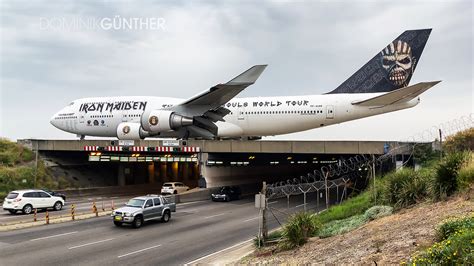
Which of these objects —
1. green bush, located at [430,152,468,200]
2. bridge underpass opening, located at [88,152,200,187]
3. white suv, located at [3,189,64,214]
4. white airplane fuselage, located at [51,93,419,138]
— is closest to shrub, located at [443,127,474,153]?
white airplane fuselage, located at [51,93,419,138]

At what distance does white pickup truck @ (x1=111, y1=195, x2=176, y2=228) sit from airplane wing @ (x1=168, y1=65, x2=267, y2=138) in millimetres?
10614

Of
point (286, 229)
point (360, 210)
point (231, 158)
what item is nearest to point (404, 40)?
point (231, 158)

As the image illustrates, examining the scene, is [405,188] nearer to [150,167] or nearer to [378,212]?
[378,212]

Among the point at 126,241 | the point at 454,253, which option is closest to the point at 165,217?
the point at 126,241

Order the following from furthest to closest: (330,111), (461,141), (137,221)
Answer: (330,111) < (461,141) < (137,221)

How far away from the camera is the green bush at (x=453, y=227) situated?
8412 millimetres

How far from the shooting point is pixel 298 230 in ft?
45.0

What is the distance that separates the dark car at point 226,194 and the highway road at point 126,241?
8.54m

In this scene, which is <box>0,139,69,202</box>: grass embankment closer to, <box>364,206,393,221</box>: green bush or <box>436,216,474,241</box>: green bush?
<box>364,206,393,221</box>: green bush

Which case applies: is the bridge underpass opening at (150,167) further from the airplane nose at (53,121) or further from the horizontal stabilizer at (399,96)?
the horizontal stabilizer at (399,96)

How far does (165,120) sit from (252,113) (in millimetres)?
8532

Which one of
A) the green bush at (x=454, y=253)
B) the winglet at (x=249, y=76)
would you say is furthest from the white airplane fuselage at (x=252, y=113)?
the green bush at (x=454, y=253)

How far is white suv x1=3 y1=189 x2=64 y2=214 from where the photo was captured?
25.4 m

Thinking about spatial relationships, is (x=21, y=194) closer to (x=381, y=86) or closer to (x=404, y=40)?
(x=381, y=86)
